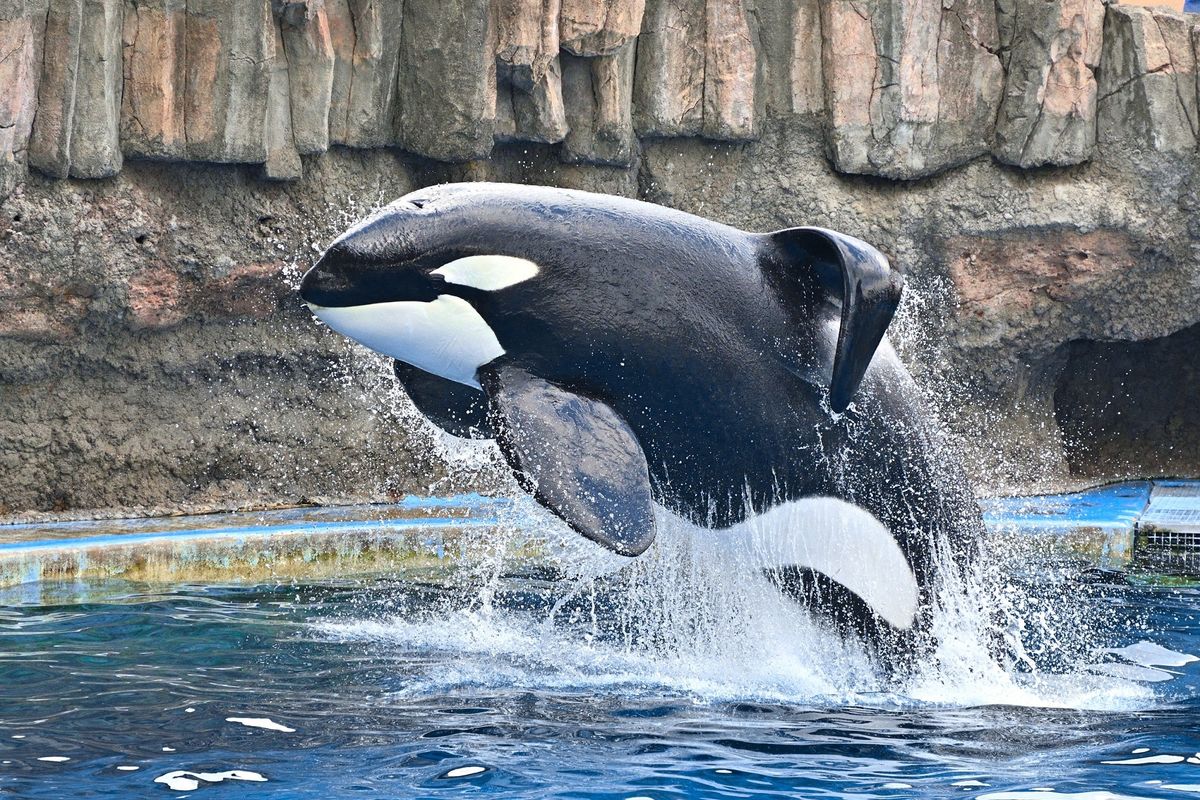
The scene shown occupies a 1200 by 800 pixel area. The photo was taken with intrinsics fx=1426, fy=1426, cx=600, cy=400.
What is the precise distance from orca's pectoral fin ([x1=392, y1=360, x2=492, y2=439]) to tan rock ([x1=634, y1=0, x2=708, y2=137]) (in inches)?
301

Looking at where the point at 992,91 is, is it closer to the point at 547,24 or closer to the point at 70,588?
the point at 547,24

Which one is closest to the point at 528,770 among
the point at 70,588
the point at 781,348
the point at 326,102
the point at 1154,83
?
the point at 781,348

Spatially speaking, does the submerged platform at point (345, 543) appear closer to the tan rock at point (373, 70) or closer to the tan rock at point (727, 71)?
the tan rock at point (373, 70)

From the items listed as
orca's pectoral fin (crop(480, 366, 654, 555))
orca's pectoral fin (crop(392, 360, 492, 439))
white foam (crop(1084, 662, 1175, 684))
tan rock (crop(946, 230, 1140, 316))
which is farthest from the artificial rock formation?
white foam (crop(1084, 662, 1175, 684))

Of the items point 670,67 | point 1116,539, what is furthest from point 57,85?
point 1116,539

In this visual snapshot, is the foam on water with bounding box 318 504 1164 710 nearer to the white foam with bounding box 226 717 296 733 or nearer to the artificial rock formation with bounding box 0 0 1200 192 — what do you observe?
the white foam with bounding box 226 717 296 733

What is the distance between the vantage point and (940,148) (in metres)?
14.0

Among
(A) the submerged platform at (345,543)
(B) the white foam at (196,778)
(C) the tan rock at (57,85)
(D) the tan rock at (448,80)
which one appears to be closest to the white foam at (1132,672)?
(A) the submerged platform at (345,543)

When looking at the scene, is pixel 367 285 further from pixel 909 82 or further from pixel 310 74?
pixel 909 82

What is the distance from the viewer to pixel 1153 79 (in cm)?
1370

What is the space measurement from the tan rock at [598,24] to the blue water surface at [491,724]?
6.60m

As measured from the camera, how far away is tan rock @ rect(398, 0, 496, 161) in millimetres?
12109

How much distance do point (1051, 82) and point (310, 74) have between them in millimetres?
7042

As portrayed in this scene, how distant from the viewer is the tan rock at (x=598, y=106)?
13023mm
